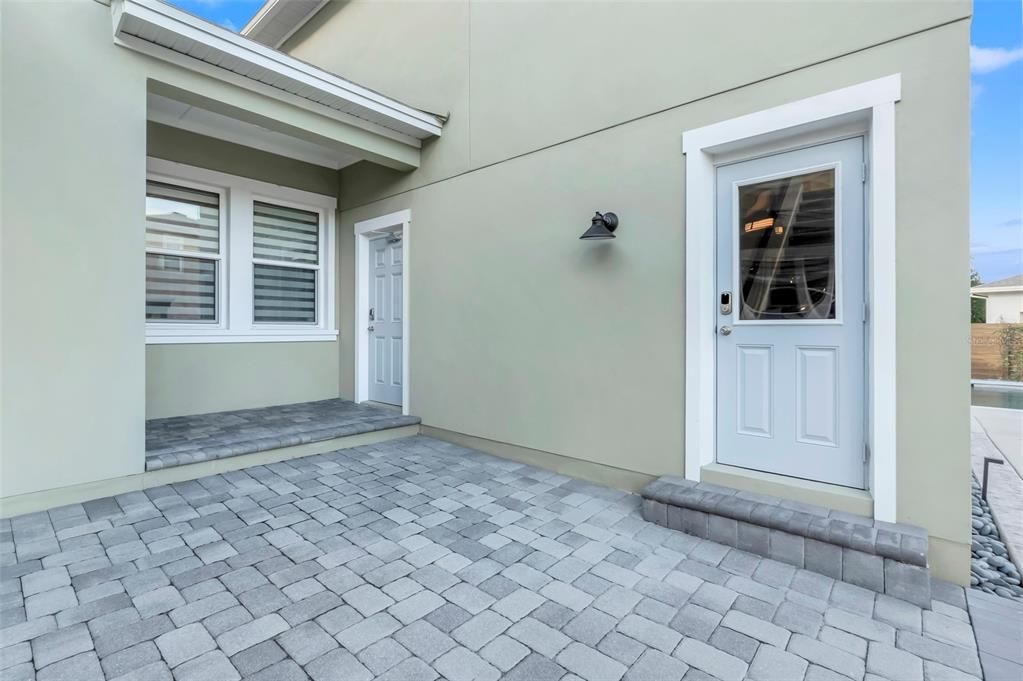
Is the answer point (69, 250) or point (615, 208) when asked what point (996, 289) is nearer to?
point (615, 208)

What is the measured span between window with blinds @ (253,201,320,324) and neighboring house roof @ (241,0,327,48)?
9.22ft

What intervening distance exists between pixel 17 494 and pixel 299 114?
3123 millimetres

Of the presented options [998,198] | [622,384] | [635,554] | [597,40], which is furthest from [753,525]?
[998,198]

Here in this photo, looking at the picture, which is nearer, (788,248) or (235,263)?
(788,248)

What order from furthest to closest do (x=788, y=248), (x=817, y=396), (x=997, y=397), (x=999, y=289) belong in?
(x=999, y=289) → (x=997, y=397) → (x=788, y=248) → (x=817, y=396)

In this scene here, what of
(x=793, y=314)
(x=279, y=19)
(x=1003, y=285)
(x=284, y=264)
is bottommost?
(x=793, y=314)

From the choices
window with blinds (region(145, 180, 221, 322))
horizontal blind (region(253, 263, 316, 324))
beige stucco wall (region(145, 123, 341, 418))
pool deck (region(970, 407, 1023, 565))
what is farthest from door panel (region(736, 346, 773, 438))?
window with blinds (region(145, 180, 221, 322))

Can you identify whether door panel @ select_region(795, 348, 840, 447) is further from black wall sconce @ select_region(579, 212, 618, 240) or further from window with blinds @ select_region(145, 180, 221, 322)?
window with blinds @ select_region(145, 180, 221, 322)

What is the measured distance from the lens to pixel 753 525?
2496 mm

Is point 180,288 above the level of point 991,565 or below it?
above

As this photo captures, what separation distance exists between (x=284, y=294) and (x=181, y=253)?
1.06m

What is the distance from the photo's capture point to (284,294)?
5.52 metres

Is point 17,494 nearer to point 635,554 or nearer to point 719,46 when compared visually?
point 635,554

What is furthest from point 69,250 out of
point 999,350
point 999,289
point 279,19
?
point 999,289
